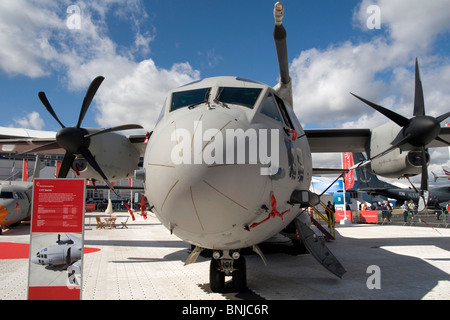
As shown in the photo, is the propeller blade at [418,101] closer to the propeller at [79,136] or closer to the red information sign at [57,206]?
the propeller at [79,136]

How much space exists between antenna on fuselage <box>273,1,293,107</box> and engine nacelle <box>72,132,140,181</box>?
611 centimetres

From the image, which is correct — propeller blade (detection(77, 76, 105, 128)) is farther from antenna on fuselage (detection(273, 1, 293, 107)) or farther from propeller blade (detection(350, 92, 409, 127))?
propeller blade (detection(350, 92, 409, 127))

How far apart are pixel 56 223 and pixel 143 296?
2.25m

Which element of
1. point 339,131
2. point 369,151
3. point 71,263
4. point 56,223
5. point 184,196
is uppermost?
point 339,131

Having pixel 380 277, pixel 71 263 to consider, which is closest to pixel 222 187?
pixel 71 263

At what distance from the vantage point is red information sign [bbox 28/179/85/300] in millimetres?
4668

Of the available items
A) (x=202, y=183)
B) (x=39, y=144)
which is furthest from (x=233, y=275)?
(x=39, y=144)

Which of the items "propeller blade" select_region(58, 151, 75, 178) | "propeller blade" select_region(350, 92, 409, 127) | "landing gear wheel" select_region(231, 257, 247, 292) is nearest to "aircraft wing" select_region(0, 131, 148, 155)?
"propeller blade" select_region(58, 151, 75, 178)

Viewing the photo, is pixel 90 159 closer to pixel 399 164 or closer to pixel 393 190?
pixel 399 164

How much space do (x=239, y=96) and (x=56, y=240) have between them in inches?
149

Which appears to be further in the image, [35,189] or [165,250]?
[165,250]

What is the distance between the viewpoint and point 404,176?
32.3 feet

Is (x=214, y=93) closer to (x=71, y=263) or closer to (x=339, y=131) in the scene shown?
(x=71, y=263)
